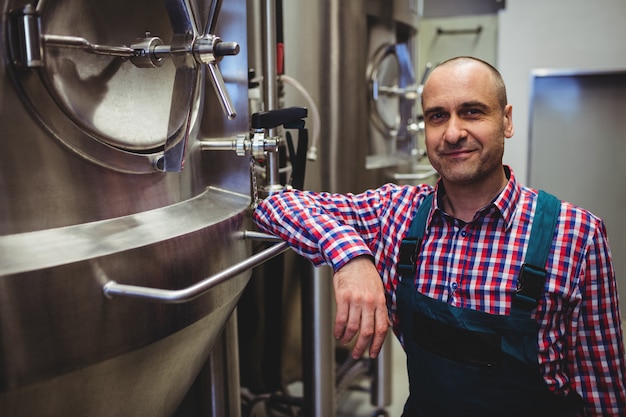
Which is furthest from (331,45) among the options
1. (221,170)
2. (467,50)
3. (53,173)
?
(467,50)

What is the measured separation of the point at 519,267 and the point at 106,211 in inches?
30.4

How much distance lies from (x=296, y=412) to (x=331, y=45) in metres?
1.36

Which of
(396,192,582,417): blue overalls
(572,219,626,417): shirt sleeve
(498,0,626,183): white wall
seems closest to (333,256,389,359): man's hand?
(396,192,582,417): blue overalls

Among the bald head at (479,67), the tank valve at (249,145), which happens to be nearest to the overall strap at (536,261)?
the bald head at (479,67)

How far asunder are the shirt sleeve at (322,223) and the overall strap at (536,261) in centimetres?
29

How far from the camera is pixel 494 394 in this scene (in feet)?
3.81

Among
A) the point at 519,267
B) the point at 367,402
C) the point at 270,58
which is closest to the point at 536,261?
the point at 519,267

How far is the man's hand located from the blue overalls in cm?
19

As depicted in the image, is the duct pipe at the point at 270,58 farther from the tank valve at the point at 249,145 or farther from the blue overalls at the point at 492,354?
the blue overalls at the point at 492,354

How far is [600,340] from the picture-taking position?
3.76ft

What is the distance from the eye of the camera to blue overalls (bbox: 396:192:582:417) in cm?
113

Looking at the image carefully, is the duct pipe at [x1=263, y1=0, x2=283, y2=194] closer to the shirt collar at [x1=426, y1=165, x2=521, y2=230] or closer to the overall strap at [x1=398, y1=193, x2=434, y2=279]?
the overall strap at [x1=398, y1=193, x2=434, y2=279]

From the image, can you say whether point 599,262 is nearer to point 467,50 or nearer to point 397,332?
point 397,332

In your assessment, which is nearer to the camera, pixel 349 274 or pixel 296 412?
pixel 349 274
